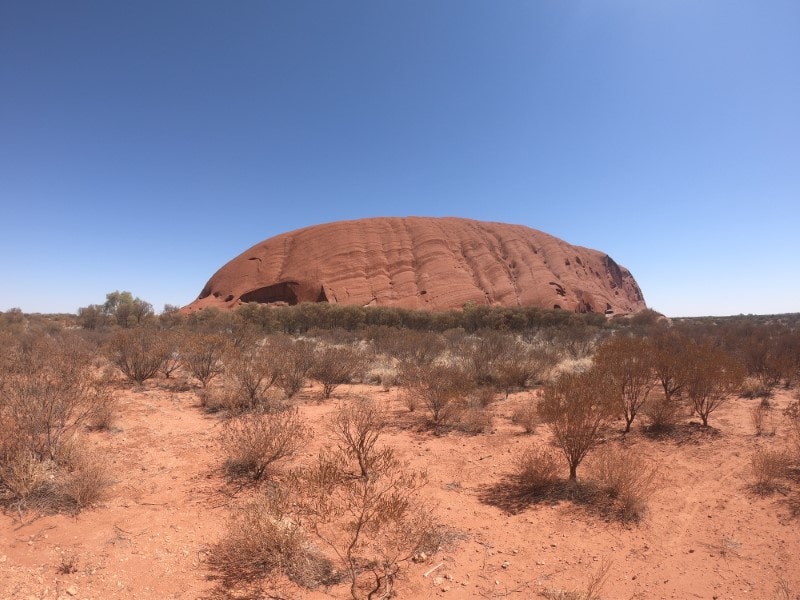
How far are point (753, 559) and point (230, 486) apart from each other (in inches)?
218

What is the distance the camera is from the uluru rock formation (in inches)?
1734

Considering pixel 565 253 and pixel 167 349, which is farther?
pixel 565 253

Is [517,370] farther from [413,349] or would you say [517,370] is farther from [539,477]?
[539,477]

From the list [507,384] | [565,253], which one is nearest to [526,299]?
[565,253]

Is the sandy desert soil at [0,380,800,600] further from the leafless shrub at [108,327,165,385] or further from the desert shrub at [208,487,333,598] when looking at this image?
the leafless shrub at [108,327,165,385]

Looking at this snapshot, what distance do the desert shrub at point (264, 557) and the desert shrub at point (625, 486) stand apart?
332 cm

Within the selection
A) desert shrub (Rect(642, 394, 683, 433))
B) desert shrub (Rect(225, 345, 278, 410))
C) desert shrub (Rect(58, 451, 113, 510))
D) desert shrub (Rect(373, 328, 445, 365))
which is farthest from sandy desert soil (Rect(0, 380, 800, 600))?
desert shrub (Rect(373, 328, 445, 365))

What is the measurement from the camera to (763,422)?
24.5 feet

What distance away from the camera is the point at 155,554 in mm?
3477

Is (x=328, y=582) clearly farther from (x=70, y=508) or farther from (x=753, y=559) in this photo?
(x=753, y=559)

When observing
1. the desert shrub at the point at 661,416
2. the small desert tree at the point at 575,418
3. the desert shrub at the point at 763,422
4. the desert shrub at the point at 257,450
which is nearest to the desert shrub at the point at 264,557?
the desert shrub at the point at 257,450

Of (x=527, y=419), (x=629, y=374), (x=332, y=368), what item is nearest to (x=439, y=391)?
(x=527, y=419)

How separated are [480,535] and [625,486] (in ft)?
6.24

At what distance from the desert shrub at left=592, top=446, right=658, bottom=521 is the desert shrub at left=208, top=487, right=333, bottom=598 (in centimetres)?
332
